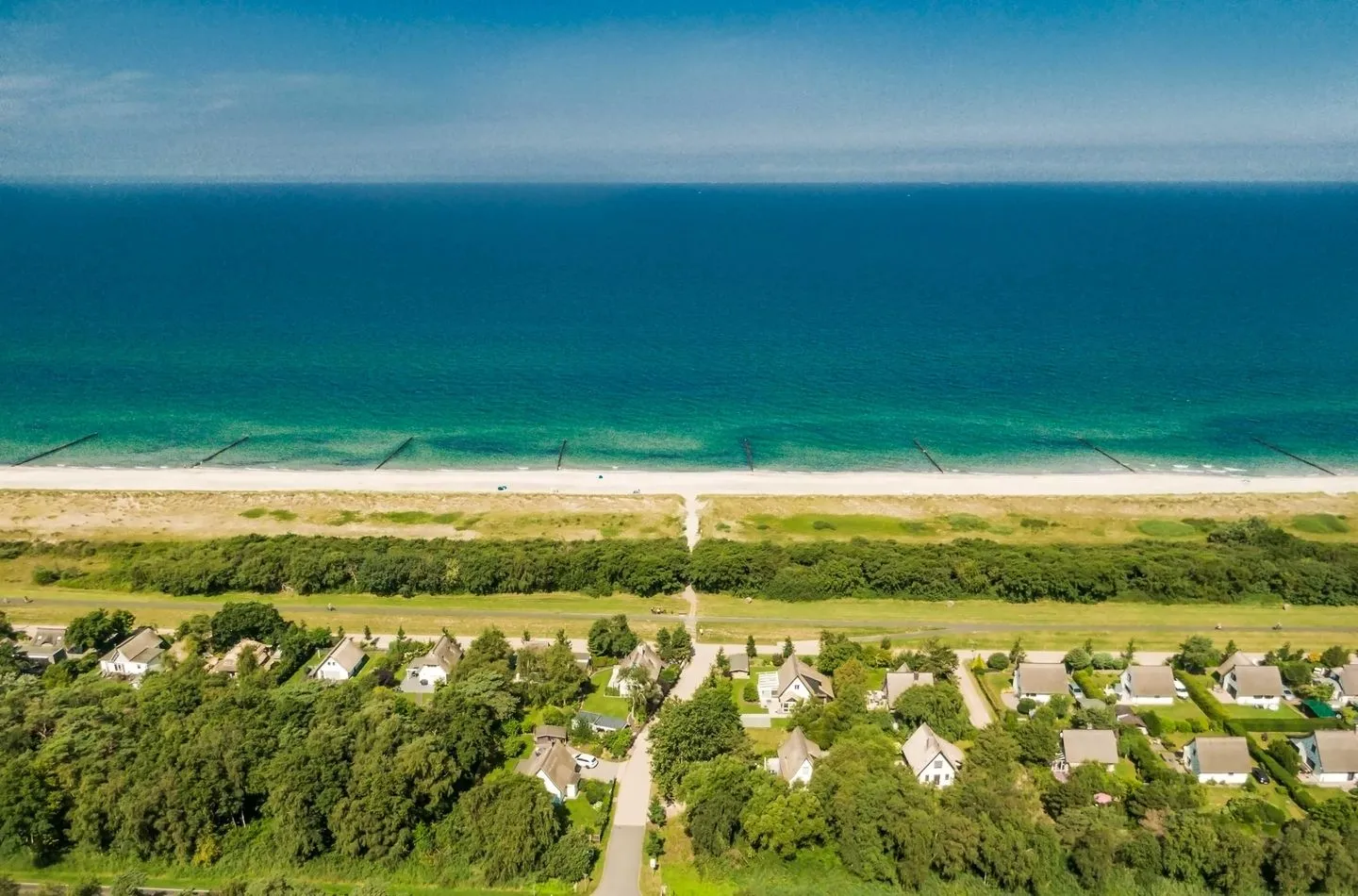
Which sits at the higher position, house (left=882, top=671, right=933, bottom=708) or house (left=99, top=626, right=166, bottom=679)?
house (left=99, top=626, right=166, bottom=679)

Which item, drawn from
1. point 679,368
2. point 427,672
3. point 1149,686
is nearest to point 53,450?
point 427,672

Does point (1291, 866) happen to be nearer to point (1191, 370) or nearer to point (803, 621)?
point (803, 621)

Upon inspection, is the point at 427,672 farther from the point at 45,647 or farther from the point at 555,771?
the point at 45,647

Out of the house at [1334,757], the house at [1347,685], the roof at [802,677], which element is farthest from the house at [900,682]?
the house at [1347,685]

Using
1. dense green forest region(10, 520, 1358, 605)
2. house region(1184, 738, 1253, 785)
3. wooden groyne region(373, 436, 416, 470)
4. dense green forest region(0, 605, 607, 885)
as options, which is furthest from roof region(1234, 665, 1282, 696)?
wooden groyne region(373, 436, 416, 470)

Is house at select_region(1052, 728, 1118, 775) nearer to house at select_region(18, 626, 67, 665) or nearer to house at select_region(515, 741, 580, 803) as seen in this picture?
house at select_region(515, 741, 580, 803)

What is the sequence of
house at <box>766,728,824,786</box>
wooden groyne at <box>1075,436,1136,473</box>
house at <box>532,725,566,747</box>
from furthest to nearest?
wooden groyne at <box>1075,436,1136,473</box> < house at <box>532,725,566,747</box> < house at <box>766,728,824,786</box>
